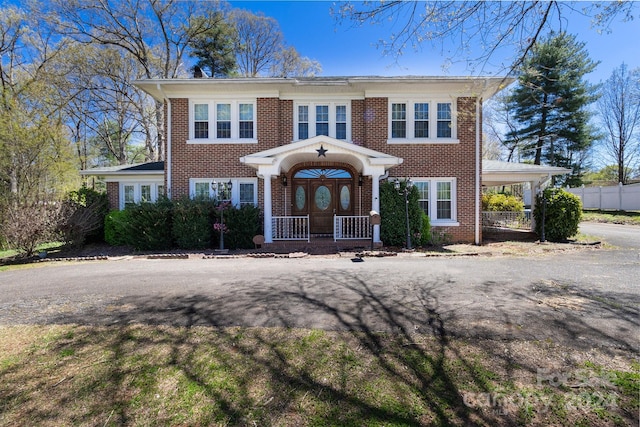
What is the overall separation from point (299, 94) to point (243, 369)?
11081 millimetres

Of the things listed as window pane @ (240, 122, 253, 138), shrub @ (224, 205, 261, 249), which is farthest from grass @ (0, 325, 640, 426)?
window pane @ (240, 122, 253, 138)

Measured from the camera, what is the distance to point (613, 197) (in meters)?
25.4

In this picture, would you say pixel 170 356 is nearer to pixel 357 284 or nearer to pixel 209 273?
pixel 357 284

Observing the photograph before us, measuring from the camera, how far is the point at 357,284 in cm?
548

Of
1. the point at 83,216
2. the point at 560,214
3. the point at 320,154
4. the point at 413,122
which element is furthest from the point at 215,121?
the point at 560,214

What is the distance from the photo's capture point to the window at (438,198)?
1219 centimetres

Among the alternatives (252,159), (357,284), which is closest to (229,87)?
(252,159)

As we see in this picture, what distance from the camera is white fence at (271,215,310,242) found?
11.0 meters

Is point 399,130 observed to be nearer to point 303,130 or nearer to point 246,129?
point 303,130

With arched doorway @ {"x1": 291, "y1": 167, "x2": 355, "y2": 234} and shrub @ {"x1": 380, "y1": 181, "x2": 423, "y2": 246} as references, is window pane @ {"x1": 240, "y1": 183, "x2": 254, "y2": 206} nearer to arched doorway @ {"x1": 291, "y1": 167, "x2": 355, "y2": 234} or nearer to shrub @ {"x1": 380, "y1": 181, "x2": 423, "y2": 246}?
arched doorway @ {"x1": 291, "y1": 167, "x2": 355, "y2": 234}

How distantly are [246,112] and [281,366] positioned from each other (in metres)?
11.0

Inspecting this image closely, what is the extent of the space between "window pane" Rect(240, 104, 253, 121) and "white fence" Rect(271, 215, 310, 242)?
419 centimetres

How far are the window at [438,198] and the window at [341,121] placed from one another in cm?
341

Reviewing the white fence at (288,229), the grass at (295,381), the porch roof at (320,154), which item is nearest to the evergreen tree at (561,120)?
the porch roof at (320,154)
